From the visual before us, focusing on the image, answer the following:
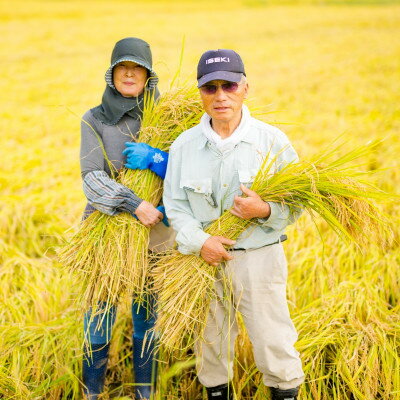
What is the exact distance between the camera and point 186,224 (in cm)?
202

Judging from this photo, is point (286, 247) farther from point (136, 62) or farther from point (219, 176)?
point (136, 62)

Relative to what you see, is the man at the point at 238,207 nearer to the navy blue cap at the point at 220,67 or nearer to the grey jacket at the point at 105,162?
the navy blue cap at the point at 220,67

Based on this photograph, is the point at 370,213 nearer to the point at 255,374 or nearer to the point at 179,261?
the point at 179,261

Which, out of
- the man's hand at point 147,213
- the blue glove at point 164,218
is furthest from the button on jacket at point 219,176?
the blue glove at point 164,218

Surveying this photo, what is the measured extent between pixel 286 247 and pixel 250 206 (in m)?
1.69

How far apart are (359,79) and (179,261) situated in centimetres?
877

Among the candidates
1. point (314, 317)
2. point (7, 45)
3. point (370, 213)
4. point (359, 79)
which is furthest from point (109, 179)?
point (7, 45)

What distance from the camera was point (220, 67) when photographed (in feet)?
6.29

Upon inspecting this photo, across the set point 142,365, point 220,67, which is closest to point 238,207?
point 220,67

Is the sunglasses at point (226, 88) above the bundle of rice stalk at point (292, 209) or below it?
above

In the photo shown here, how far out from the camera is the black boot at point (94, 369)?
93.3 inches

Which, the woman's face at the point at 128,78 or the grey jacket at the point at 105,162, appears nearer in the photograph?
the grey jacket at the point at 105,162

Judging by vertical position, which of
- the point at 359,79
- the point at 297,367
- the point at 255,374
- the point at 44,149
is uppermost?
the point at 359,79

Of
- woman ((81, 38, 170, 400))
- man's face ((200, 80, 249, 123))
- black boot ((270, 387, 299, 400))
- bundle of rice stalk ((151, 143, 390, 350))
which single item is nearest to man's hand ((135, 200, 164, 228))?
woman ((81, 38, 170, 400))
